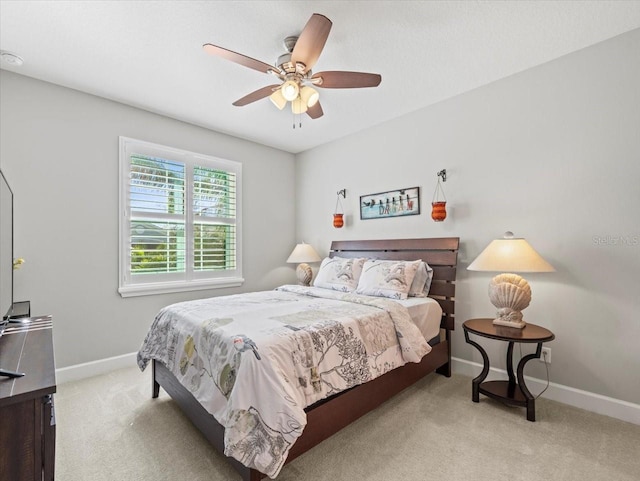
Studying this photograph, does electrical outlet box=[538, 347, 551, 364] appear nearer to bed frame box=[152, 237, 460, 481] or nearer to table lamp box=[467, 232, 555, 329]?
table lamp box=[467, 232, 555, 329]

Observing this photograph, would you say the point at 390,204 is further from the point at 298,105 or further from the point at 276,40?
the point at 276,40

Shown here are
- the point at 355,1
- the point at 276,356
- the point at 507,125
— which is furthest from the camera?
the point at 507,125

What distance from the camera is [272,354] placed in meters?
1.55

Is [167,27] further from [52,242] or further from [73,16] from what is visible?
[52,242]

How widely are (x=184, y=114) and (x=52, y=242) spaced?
1800 mm

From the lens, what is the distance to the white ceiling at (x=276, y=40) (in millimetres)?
1914

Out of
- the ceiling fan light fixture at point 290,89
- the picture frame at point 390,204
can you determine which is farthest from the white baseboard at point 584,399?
the ceiling fan light fixture at point 290,89

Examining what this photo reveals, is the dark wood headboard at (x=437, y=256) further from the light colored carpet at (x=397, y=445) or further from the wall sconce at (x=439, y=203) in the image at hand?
the light colored carpet at (x=397, y=445)

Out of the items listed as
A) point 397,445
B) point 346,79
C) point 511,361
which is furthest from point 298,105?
→ point 511,361

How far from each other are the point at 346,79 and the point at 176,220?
8.09ft

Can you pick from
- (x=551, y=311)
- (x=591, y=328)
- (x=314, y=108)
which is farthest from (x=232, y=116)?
(x=591, y=328)

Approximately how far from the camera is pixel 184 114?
339 centimetres

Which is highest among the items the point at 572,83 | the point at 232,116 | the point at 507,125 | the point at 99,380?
the point at 232,116

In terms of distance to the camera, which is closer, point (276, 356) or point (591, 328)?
point (276, 356)
